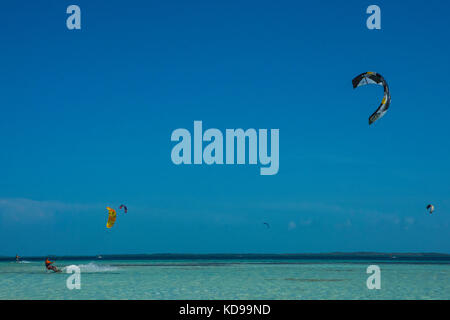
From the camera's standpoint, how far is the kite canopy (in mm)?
20141

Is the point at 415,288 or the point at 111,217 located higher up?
the point at 111,217

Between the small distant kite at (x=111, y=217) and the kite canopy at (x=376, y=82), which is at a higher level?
the kite canopy at (x=376, y=82)

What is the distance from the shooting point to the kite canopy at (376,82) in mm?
20141

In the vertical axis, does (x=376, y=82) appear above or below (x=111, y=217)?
above

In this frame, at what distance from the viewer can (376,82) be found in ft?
69.8

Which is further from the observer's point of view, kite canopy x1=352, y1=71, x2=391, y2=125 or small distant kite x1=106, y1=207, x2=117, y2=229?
small distant kite x1=106, y1=207, x2=117, y2=229

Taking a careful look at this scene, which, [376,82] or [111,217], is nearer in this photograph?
[376,82]

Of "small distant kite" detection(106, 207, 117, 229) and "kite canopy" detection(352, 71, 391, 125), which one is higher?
"kite canopy" detection(352, 71, 391, 125)

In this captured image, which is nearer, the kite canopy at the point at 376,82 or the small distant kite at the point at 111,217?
the kite canopy at the point at 376,82
